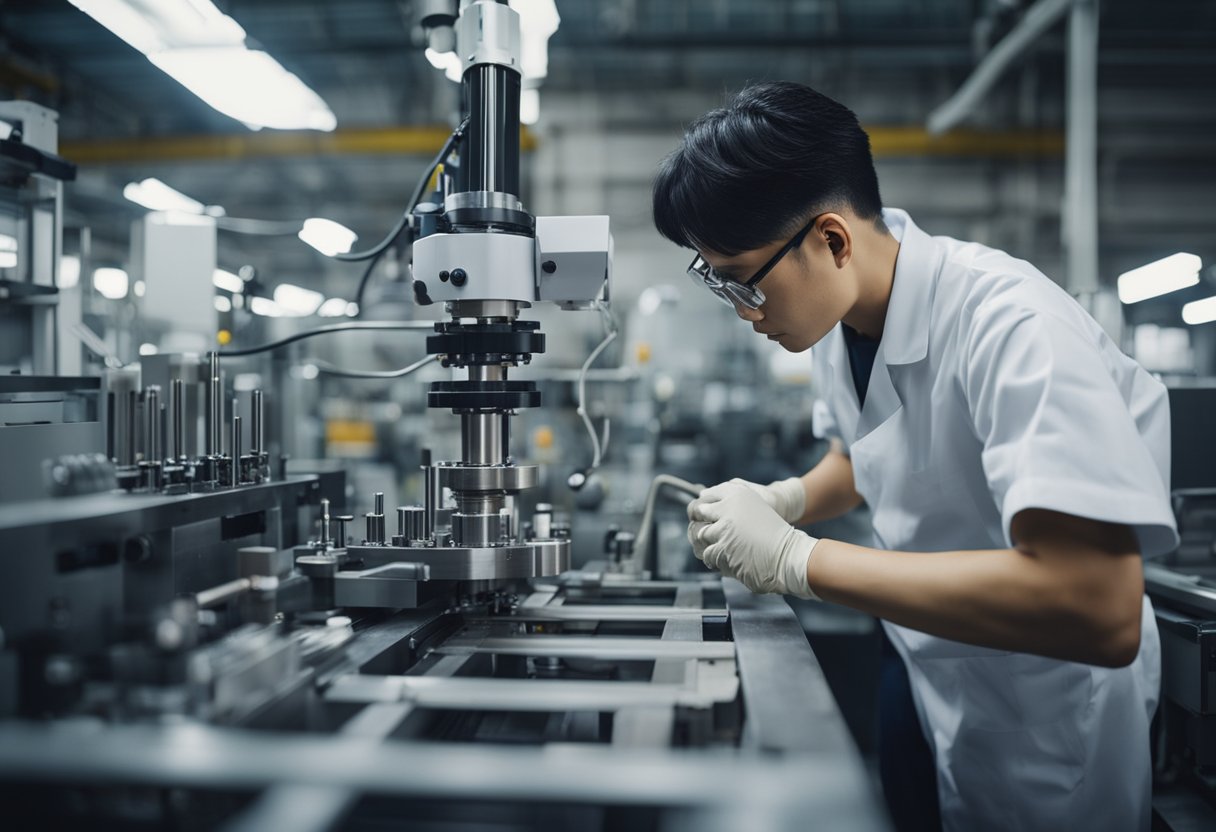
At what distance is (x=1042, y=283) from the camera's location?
84cm

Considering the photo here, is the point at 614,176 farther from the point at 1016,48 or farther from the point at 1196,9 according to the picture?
the point at 1196,9

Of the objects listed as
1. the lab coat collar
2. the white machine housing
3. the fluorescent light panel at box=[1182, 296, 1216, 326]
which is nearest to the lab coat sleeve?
the lab coat collar

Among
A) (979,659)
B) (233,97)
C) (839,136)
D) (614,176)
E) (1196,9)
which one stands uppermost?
(1196,9)

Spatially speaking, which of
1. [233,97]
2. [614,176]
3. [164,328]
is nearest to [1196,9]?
[614,176]

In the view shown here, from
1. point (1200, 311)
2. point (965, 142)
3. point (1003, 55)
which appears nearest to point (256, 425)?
point (1200, 311)

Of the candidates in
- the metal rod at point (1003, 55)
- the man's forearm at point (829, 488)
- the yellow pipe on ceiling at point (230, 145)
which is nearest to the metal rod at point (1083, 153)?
the metal rod at point (1003, 55)

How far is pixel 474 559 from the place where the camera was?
84 cm

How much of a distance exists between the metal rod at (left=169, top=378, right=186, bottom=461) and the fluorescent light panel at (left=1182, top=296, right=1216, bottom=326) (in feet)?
7.24

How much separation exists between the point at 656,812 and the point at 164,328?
1.23 m

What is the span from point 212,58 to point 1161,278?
2.06 meters

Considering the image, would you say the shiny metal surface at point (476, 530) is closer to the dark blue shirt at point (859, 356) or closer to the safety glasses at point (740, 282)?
the safety glasses at point (740, 282)

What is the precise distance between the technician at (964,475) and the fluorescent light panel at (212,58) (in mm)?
810

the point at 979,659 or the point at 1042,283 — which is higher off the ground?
the point at 1042,283

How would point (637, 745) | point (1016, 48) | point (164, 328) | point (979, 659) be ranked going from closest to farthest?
1. point (637, 745)
2. point (979, 659)
3. point (164, 328)
4. point (1016, 48)
